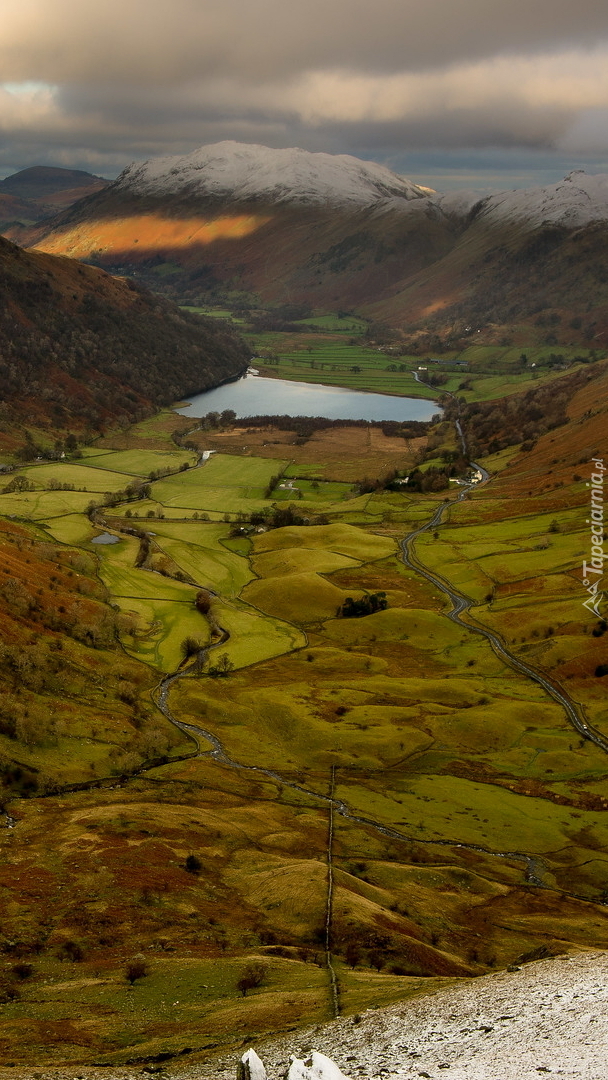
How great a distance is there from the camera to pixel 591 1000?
4575cm

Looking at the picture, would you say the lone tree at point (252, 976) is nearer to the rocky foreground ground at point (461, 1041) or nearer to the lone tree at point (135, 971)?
the lone tree at point (135, 971)

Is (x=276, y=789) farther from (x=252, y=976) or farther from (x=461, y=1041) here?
(x=461, y=1041)

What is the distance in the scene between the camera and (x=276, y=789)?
106312 millimetres

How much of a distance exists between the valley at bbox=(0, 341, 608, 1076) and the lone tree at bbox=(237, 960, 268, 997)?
202 millimetres

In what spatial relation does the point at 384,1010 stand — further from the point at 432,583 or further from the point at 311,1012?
the point at 432,583

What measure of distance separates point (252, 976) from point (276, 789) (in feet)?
167

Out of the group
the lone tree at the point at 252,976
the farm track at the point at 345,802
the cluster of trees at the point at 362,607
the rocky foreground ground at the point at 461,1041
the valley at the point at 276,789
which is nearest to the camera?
the rocky foreground ground at the point at 461,1041

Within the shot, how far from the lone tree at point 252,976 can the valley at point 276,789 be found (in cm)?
20

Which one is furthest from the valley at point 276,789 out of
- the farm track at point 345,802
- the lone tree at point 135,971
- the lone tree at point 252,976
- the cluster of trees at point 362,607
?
the cluster of trees at point 362,607

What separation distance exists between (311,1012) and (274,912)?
21.5m

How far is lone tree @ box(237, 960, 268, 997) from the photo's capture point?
177ft

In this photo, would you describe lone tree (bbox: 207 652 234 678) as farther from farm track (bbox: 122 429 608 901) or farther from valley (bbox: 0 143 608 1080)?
farm track (bbox: 122 429 608 901)

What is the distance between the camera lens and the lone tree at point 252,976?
54031 millimetres

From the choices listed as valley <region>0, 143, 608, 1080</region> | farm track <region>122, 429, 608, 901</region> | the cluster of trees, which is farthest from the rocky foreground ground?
the cluster of trees
